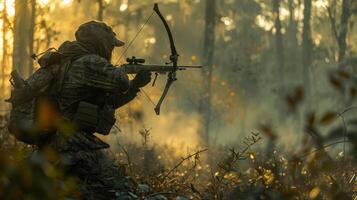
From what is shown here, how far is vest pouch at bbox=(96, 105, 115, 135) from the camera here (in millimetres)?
6289

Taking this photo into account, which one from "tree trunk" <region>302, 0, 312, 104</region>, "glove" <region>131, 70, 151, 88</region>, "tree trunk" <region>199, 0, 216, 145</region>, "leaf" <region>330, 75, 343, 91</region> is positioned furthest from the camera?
"tree trunk" <region>302, 0, 312, 104</region>

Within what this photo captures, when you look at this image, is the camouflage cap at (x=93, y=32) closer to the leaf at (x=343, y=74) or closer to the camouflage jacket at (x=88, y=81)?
the camouflage jacket at (x=88, y=81)

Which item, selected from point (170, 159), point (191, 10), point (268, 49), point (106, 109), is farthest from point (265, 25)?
point (106, 109)

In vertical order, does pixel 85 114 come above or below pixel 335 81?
below

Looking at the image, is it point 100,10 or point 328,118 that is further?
point 100,10

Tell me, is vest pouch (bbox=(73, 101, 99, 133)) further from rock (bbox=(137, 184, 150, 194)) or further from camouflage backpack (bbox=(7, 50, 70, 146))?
rock (bbox=(137, 184, 150, 194))

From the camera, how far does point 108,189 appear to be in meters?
6.30

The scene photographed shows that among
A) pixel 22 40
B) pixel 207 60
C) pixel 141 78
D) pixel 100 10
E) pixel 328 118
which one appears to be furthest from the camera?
pixel 22 40

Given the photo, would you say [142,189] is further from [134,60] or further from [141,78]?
[134,60]

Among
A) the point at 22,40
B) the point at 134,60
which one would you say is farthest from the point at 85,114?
the point at 22,40

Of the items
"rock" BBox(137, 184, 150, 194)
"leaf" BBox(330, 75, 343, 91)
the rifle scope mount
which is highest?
the rifle scope mount

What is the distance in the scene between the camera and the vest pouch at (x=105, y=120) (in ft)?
20.6

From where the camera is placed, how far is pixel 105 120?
6.34 metres

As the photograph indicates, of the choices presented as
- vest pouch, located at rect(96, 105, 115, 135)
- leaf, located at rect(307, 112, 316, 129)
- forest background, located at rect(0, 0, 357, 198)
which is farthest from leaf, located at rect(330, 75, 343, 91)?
forest background, located at rect(0, 0, 357, 198)
